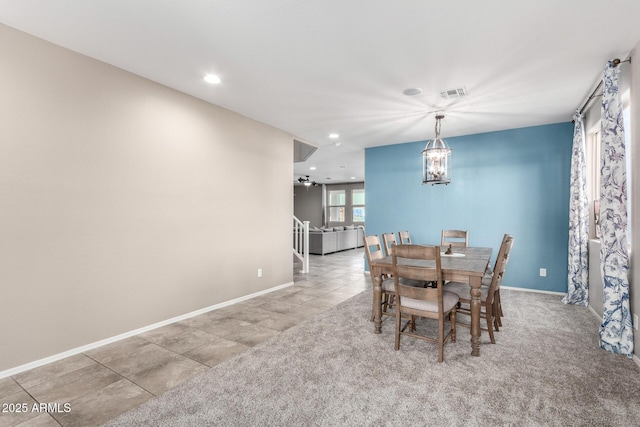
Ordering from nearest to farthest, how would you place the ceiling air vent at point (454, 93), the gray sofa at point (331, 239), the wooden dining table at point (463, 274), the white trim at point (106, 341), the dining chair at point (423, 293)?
the white trim at point (106, 341) → the dining chair at point (423, 293) → the wooden dining table at point (463, 274) → the ceiling air vent at point (454, 93) → the gray sofa at point (331, 239)

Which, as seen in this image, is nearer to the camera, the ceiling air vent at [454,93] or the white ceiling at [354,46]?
the white ceiling at [354,46]

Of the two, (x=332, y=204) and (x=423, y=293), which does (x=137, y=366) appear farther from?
(x=332, y=204)

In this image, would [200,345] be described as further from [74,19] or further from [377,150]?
[377,150]

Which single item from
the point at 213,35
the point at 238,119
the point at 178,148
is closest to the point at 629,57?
the point at 213,35

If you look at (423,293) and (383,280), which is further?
(383,280)

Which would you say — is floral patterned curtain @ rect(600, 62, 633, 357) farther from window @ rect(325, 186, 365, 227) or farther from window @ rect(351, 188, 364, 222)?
window @ rect(351, 188, 364, 222)

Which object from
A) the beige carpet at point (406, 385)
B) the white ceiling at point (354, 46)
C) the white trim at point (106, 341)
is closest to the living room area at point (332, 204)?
the white trim at point (106, 341)

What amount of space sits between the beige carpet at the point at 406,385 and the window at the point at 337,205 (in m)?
10.6

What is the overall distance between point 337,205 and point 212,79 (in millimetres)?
10699

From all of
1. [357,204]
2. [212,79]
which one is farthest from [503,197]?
[357,204]

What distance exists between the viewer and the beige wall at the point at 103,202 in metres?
2.41

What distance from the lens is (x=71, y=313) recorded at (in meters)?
2.69

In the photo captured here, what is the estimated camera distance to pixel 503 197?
5.09m

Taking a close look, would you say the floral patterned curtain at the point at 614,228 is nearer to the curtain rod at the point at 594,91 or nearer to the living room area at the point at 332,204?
the curtain rod at the point at 594,91
